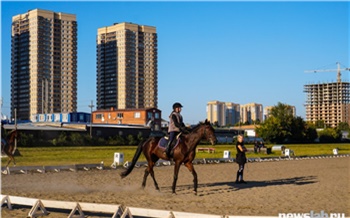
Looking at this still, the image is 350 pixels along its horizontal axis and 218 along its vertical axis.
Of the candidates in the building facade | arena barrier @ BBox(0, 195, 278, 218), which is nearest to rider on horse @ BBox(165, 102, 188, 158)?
arena barrier @ BBox(0, 195, 278, 218)

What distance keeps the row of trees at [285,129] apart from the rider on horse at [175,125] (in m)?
82.2

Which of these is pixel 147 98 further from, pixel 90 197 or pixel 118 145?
pixel 90 197

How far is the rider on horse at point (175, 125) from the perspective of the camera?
674 inches

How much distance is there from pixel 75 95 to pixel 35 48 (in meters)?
20.4

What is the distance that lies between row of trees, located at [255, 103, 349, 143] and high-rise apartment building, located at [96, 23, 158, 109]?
73823 millimetres

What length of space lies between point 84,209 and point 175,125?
5.97 meters

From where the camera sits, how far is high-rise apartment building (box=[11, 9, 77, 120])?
508ft

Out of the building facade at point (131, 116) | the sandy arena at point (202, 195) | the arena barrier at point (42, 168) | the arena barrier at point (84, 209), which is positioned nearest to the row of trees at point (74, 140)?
the building facade at point (131, 116)

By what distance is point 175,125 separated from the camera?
17172 mm

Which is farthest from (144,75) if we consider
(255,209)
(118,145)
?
(255,209)

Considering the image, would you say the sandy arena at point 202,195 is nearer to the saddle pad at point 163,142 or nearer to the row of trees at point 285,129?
the saddle pad at point 163,142

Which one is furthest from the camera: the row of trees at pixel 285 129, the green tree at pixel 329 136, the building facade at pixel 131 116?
the building facade at pixel 131 116

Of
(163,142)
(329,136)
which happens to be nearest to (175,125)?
(163,142)

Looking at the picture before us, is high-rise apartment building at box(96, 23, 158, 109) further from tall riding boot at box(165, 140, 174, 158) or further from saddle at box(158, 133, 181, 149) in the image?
tall riding boot at box(165, 140, 174, 158)
